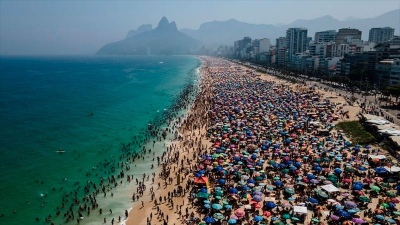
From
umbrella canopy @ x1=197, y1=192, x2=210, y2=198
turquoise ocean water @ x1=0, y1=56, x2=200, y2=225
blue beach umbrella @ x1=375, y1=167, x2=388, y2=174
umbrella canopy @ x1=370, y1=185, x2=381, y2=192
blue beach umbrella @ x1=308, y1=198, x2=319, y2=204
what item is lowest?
turquoise ocean water @ x1=0, y1=56, x2=200, y2=225

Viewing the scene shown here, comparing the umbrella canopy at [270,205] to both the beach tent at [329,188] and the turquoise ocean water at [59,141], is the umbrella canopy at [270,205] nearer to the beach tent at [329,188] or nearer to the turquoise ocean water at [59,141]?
the beach tent at [329,188]

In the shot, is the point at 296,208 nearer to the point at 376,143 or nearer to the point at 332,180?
the point at 332,180

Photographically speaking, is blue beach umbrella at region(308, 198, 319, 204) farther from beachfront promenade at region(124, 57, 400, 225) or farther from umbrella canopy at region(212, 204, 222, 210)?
umbrella canopy at region(212, 204, 222, 210)

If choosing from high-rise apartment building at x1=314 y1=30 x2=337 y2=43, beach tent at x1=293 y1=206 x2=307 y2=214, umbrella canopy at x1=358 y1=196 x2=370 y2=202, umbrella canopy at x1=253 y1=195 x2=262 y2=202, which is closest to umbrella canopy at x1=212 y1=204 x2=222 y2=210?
umbrella canopy at x1=253 y1=195 x2=262 y2=202

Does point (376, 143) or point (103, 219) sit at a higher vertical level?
point (376, 143)

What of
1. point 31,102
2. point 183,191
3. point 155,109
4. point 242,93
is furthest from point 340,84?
point 31,102

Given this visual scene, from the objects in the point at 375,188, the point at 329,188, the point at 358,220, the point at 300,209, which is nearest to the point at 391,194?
the point at 375,188

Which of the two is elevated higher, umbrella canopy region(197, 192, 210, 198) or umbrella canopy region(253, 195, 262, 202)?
umbrella canopy region(253, 195, 262, 202)

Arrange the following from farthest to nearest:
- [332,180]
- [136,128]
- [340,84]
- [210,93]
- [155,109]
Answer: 1. [340,84]
2. [210,93]
3. [155,109]
4. [136,128]
5. [332,180]

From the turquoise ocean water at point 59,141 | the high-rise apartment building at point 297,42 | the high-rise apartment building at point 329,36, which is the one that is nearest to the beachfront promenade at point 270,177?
the turquoise ocean water at point 59,141
